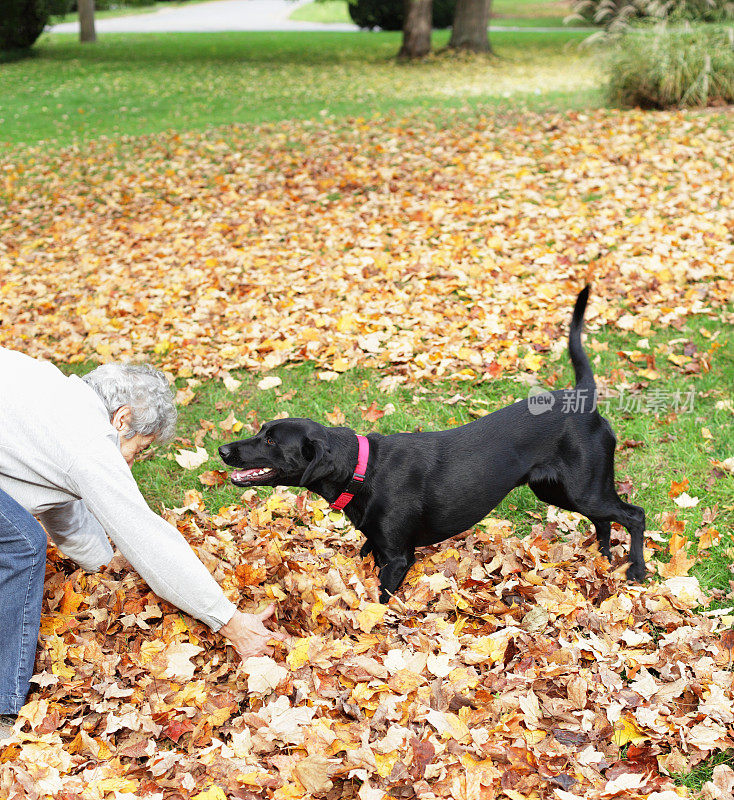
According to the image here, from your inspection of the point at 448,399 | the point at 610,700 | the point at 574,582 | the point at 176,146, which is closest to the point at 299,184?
the point at 176,146

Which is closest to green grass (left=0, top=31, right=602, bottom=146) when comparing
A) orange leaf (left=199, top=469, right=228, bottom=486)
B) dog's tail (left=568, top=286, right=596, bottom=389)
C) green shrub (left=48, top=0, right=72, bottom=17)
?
green shrub (left=48, top=0, right=72, bottom=17)

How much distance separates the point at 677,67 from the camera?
11.4 metres

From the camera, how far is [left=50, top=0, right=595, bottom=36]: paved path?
3216 cm

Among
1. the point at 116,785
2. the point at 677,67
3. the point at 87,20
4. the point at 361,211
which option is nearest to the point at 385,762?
the point at 116,785

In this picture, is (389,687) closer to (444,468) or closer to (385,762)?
(385,762)

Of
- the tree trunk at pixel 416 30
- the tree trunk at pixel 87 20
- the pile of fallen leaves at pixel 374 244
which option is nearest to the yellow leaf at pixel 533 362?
the pile of fallen leaves at pixel 374 244

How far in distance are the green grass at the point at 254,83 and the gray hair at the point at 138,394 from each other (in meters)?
11.8

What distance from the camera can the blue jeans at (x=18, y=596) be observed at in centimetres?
273

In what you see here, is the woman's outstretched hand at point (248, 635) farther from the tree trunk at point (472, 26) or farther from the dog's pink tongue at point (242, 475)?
the tree trunk at point (472, 26)

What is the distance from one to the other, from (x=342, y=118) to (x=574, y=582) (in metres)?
11.9

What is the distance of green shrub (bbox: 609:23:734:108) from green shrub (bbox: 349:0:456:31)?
20.7m

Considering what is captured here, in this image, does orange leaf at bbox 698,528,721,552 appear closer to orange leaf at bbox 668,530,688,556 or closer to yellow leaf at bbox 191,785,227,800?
orange leaf at bbox 668,530,688,556

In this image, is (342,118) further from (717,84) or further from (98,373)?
(98,373)

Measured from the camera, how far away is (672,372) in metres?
5.14
